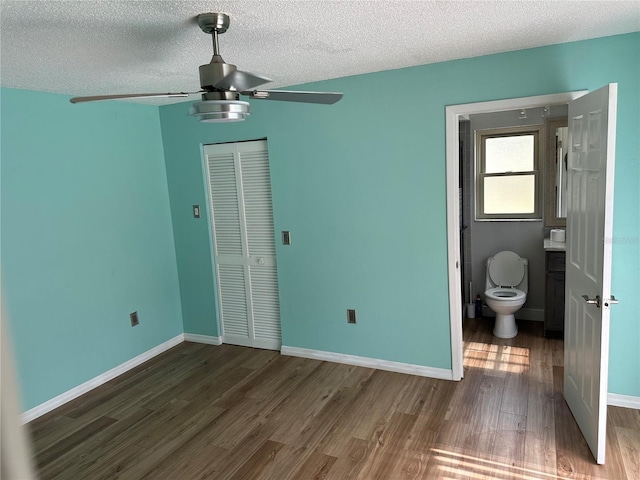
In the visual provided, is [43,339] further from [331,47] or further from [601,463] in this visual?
[601,463]

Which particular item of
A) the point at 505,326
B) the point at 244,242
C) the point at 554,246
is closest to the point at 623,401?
the point at 505,326

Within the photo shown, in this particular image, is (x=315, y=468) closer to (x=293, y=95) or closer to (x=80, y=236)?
(x=293, y=95)

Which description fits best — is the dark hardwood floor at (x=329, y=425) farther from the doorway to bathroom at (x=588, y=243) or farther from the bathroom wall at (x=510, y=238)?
the bathroom wall at (x=510, y=238)

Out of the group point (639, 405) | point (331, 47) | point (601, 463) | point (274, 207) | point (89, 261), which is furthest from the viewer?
point (274, 207)

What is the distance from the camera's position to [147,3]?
182cm

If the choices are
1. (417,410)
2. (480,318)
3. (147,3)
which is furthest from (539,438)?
(147,3)

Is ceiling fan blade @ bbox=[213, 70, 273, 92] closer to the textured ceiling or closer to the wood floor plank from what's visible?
the textured ceiling

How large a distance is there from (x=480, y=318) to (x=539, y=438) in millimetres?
2183

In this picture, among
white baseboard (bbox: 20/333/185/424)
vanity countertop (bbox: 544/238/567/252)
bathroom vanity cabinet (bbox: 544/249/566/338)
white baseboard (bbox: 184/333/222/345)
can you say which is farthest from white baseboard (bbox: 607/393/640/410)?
white baseboard (bbox: 20/333/185/424)

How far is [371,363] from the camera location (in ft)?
12.2

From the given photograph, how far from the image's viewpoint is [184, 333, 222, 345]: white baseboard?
4.44 m

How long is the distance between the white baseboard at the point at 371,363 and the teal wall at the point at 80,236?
1365mm

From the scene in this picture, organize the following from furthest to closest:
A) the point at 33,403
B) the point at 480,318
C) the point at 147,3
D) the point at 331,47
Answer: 1. the point at 480,318
2. the point at 33,403
3. the point at 331,47
4. the point at 147,3

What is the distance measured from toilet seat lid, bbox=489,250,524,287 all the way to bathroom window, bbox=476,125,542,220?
0.40m
